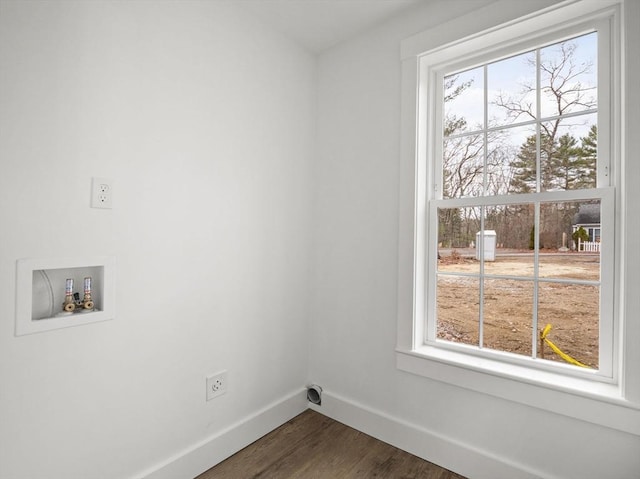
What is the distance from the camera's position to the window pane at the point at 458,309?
71.4 inches

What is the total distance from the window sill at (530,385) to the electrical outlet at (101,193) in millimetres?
1599

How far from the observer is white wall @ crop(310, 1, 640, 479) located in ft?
5.03

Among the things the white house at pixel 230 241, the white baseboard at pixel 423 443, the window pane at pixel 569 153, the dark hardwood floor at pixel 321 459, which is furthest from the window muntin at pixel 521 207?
the dark hardwood floor at pixel 321 459

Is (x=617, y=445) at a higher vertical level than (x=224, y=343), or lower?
lower

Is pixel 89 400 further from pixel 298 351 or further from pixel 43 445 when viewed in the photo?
pixel 298 351

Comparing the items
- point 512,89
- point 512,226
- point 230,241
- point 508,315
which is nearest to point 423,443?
point 508,315

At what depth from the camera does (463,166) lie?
1.87 m

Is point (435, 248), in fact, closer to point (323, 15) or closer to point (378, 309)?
point (378, 309)

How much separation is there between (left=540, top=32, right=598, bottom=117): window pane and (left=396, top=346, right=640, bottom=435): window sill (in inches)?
47.6

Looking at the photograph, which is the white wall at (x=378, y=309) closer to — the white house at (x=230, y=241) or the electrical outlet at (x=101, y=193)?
the white house at (x=230, y=241)

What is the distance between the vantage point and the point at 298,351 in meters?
2.29

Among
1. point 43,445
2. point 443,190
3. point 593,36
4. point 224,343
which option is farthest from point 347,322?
point 593,36

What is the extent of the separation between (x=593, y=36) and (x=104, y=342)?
8.10ft

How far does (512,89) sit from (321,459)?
7.03 feet
